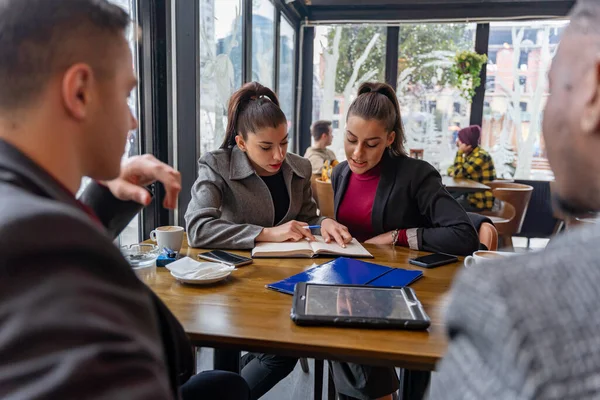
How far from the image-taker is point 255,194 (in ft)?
5.95

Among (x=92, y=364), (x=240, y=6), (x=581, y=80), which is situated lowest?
(x=92, y=364)

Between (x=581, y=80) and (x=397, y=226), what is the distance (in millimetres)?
1391

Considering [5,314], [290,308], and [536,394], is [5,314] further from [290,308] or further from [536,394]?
[290,308]

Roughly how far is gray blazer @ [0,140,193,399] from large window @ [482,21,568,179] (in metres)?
5.67

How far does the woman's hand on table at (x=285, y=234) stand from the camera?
1588 millimetres

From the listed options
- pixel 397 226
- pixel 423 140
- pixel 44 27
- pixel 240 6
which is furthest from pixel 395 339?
pixel 423 140

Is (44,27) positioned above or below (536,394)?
above

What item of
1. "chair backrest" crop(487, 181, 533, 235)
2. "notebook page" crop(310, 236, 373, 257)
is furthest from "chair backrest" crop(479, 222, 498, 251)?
"chair backrest" crop(487, 181, 533, 235)

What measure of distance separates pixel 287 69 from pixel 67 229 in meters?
5.18

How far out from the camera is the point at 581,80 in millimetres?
456

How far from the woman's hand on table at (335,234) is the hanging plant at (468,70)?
13.7 feet

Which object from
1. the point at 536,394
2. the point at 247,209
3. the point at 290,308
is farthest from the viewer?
the point at 247,209

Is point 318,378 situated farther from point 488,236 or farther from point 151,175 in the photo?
point 151,175

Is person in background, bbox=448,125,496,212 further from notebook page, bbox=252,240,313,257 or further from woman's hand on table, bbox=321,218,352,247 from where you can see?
notebook page, bbox=252,240,313,257
